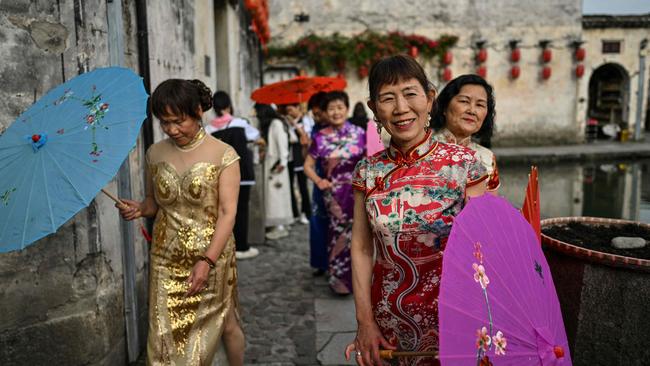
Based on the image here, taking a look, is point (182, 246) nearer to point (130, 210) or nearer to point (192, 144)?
point (130, 210)

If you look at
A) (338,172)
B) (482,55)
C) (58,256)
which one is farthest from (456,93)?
(482,55)

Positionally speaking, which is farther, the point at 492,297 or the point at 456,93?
the point at 456,93

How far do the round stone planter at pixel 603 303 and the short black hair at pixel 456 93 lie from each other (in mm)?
663

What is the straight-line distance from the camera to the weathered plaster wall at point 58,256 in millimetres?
2438

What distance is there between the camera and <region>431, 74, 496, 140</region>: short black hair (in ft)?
8.50

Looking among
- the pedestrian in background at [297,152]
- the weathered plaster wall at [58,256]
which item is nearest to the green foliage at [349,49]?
the pedestrian in background at [297,152]

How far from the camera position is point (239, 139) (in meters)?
5.15

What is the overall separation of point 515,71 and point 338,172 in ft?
49.4

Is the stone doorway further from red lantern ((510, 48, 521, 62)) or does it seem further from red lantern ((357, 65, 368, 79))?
red lantern ((357, 65, 368, 79))

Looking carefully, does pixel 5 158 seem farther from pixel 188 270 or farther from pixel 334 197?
pixel 334 197

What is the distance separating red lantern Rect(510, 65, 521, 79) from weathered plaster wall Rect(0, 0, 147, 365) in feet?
55.3

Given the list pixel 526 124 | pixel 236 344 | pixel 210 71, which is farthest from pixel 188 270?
pixel 526 124

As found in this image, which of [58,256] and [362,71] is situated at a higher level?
[362,71]

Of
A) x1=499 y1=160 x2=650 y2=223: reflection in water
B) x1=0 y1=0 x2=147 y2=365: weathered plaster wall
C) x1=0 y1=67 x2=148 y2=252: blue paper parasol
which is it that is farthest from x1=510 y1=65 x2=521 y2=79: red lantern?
x1=0 y1=67 x2=148 y2=252: blue paper parasol
